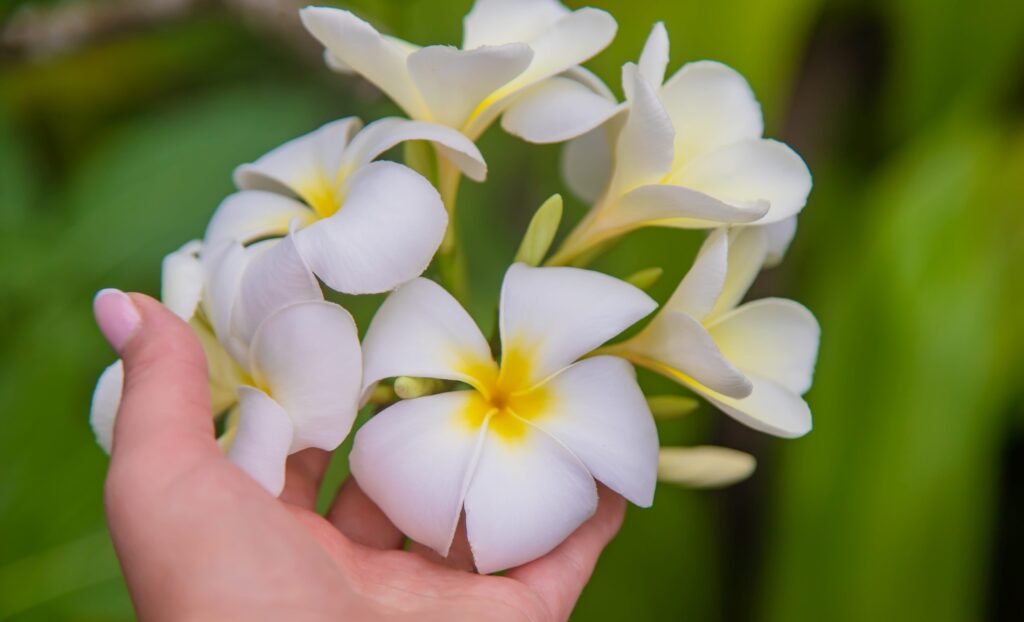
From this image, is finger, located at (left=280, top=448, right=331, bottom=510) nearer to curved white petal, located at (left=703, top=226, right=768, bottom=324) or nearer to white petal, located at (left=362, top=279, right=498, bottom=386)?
white petal, located at (left=362, top=279, right=498, bottom=386)

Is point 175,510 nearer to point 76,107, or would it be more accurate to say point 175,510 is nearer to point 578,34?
point 578,34

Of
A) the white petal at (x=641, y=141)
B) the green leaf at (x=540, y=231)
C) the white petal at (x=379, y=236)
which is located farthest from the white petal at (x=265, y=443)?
the white petal at (x=641, y=141)

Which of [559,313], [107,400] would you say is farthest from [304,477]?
[559,313]

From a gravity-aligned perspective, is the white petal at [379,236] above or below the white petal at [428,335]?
above

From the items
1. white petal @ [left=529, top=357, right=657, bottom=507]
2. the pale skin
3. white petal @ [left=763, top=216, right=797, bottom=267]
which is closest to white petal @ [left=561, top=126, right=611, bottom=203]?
white petal @ [left=763, top=216, right=797, bottom=267]

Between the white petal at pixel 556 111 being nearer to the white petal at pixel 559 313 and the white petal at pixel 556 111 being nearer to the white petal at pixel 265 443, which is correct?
the white petal at pixel 559 313

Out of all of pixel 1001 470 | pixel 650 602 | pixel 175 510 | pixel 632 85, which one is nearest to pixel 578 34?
pixel 632 85
